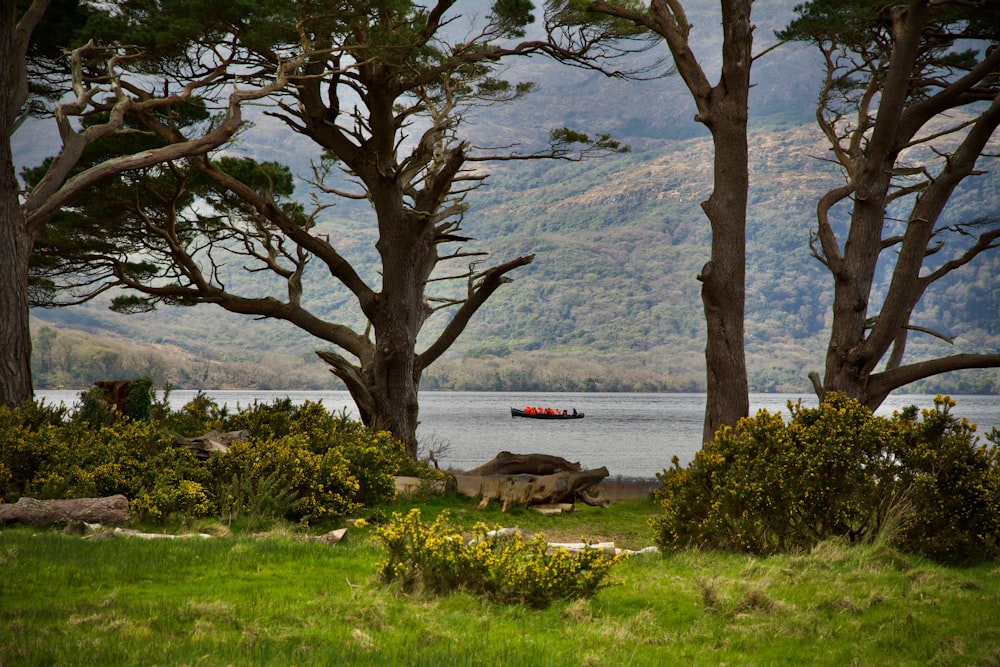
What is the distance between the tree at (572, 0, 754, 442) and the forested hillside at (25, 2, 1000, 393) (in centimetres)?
5926

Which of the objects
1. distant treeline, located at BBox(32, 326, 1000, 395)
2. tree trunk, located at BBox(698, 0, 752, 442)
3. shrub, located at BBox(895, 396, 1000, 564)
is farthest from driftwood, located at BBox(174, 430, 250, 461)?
distant treeline, located at BBox(32, 326, 1000, 395)

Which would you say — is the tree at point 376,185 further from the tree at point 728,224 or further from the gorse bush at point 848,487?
the gorse bush at point 848,487

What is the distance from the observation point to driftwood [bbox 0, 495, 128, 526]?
7379 mm

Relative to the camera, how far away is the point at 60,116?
39.2 feet

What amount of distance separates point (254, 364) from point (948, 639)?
88.1m


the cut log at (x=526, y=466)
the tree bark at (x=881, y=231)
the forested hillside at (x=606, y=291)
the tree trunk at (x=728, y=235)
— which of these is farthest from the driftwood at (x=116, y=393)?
the forested hillside at (x=606, y=291)

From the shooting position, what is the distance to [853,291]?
1246 centimetres

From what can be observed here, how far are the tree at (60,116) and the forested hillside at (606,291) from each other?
5160 centimetres

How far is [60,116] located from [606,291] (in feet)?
315

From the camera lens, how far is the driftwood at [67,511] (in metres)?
7.38

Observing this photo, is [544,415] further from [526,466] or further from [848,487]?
[848,487]

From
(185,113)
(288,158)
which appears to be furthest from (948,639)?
(288,158)

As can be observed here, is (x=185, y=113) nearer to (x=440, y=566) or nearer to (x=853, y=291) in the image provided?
(x=853, y=291)

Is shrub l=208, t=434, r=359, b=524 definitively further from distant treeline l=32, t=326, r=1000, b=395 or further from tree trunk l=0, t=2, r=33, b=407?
distant treeline l=32, t=326, r=1000, b=395
